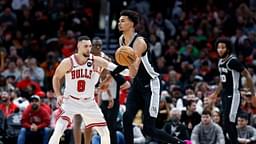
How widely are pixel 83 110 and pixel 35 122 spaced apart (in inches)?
135

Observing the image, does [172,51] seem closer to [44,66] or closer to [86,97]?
[44,66]

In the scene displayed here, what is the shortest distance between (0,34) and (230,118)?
9.33 meters

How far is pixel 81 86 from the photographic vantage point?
37.0 ft

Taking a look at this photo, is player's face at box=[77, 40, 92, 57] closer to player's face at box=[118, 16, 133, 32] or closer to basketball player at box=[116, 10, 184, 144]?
basketball player at box=[116, 10, 184, 144]

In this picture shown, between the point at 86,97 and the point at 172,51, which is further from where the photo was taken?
the point at 172,51

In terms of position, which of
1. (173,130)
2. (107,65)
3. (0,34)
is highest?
(0,34)

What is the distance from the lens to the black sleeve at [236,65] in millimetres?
11727

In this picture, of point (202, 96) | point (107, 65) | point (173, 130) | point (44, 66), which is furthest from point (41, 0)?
point (107, 65)

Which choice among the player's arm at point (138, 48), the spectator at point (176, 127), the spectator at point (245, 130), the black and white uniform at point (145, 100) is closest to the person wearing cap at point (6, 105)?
the spectator at point (176, 127)

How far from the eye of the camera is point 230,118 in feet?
38.5

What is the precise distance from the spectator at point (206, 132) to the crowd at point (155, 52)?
0.03 meters

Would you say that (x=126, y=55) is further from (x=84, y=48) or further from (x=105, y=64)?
(x=84, y=48)

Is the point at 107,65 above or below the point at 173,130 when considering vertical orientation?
above

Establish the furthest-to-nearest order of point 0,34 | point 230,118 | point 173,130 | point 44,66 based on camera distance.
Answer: point 0,34 < point 44,66 < point 173,130 < point 230,118
